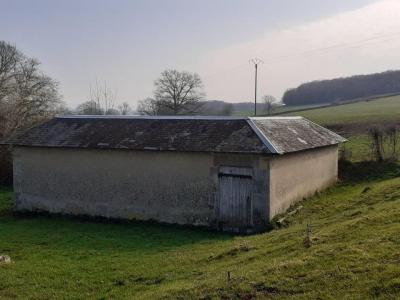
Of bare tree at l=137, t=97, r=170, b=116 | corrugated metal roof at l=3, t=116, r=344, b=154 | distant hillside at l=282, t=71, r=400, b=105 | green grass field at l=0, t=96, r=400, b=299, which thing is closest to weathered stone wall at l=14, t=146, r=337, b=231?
corrugated metal roof at l=3, t=116, r=344, b=154

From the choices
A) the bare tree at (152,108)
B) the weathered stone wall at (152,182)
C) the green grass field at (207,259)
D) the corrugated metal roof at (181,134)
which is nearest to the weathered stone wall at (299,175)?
the weathered stone wall at (152,182)

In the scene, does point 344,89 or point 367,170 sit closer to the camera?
point 367,170

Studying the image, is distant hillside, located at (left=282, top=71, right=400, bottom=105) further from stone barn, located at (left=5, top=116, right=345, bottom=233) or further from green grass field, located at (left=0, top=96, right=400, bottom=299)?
green grass field, located at (left=0, top=96, right=400, bottom=299)

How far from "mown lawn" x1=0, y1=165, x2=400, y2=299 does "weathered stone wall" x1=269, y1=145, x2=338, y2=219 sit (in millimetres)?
945

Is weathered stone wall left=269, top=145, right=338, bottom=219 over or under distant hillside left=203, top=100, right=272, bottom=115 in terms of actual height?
under

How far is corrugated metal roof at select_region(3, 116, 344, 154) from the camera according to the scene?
19.0 meters

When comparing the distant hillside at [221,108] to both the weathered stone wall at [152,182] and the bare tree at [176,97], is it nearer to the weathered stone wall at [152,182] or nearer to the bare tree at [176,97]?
the bare tree at [176,97]

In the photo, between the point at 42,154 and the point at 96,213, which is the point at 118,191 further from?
the point at 42,154

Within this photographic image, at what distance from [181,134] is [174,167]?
1657 mm

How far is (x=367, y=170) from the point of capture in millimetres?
26734

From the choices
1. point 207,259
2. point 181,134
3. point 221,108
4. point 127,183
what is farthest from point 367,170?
point 221,108

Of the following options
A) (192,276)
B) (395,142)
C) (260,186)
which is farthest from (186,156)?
(395,142)

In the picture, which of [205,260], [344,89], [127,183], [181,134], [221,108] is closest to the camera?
[205,260]

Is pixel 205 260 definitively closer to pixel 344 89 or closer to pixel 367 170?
pixel 367 170
